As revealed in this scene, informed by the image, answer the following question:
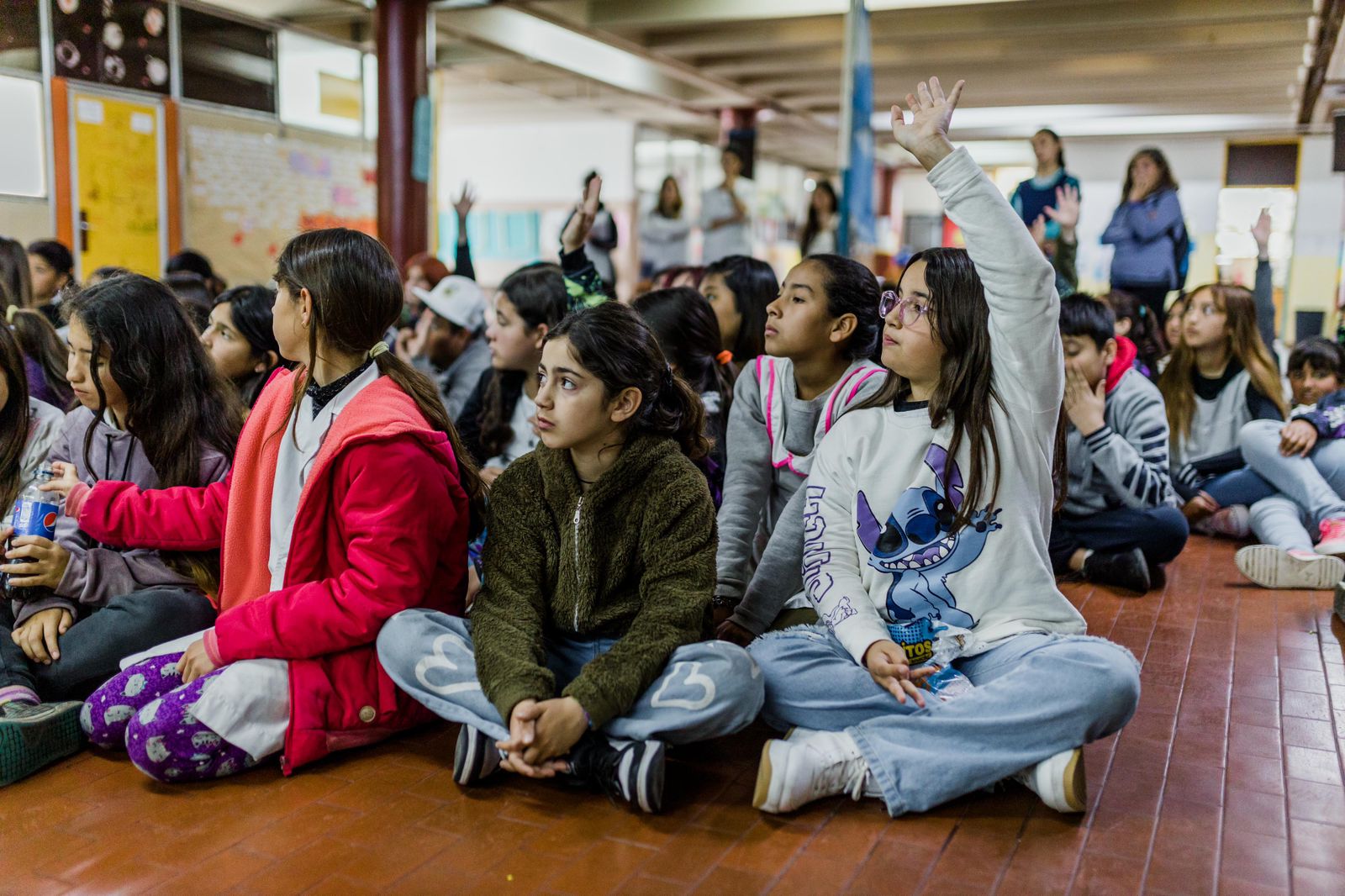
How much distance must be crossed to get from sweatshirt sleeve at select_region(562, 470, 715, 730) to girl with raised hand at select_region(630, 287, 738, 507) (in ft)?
3.67

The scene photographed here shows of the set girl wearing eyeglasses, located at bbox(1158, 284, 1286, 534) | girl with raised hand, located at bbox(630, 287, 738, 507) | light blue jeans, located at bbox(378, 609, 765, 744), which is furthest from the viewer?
girl wearing eyeglasses, located at bbox(1158, 284, 1286, 534)

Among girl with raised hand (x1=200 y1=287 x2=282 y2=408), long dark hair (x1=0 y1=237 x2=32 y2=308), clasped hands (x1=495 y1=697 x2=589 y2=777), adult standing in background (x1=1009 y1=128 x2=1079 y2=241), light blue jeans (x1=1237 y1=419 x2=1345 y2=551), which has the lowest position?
clasped hands (x1=495 y1=697 x2=589 y2=777)

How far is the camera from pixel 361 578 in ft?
7.28

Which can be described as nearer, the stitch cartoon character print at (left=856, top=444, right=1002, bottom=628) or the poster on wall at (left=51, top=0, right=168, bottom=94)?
the stitch cartoon character print at (left=856, top=444, right=1002, bottom=628)

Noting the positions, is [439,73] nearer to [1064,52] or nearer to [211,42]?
[211,42]

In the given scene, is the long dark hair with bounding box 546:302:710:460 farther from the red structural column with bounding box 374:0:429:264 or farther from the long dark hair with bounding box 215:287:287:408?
the red structural column with bounding box 374:0:429:264

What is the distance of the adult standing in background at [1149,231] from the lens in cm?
631

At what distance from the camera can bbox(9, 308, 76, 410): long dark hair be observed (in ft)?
11.4

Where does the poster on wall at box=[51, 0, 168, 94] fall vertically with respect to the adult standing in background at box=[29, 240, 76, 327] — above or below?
above

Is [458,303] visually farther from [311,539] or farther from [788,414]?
[311,539]

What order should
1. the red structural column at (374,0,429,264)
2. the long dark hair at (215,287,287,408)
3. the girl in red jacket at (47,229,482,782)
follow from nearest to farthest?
the girl in red jacket at (47,229,482,782), the long dark hair at (215,287,287,408), the red structural column at (374,0,429,264)

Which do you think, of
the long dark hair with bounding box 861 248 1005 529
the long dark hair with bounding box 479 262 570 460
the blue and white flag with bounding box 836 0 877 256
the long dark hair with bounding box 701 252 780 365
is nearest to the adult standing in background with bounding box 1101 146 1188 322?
the blue and white flag with bounding box 836 0 877 256

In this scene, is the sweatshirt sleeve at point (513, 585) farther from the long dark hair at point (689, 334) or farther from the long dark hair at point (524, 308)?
the long dark hair at point (524, 308)

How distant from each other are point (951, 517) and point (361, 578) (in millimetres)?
1184
